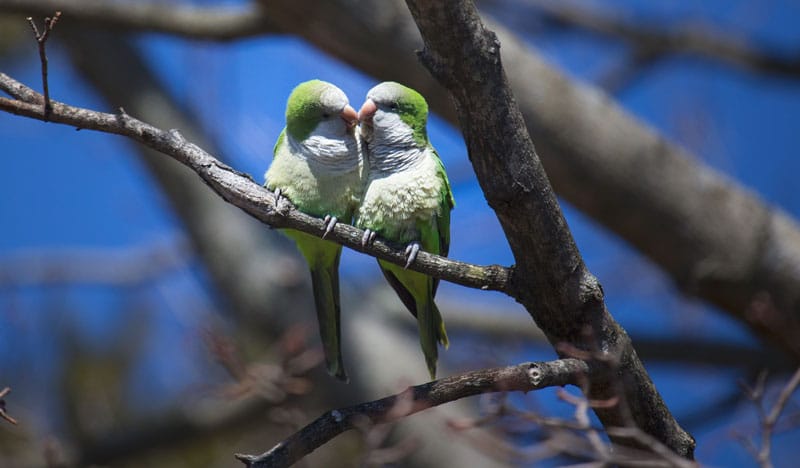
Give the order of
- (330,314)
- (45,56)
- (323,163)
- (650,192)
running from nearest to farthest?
(45,56) < (323,163) < (330,314) < (650,192)

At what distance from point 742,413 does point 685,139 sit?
2.75 m

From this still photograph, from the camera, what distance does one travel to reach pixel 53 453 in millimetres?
3709

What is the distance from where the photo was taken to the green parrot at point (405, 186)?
2.76 meters

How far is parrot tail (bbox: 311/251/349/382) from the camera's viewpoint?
2781 mm

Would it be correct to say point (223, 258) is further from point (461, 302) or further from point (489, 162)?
point (489, 162)

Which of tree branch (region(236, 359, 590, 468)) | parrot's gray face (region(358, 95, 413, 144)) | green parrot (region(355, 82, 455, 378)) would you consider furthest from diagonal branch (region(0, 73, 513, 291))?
parrot's gray face (region(358, 95, 413, 144))

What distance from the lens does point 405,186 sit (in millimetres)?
2771

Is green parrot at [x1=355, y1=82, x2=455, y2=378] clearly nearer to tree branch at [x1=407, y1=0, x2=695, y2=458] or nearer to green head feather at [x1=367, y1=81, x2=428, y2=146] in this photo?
green head feather at [x1=367, y1=81, x2=428, y2=146]

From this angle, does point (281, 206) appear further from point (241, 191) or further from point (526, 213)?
point (526, 213)

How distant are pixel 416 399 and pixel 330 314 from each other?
91 centimetres

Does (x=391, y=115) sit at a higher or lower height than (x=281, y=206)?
higher

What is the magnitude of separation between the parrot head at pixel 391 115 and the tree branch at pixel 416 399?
3.31 feet

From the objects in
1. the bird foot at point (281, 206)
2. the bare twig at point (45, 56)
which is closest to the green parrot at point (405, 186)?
the bird foot at point (281, 206)

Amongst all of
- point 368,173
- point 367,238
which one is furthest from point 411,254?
point 368,173
